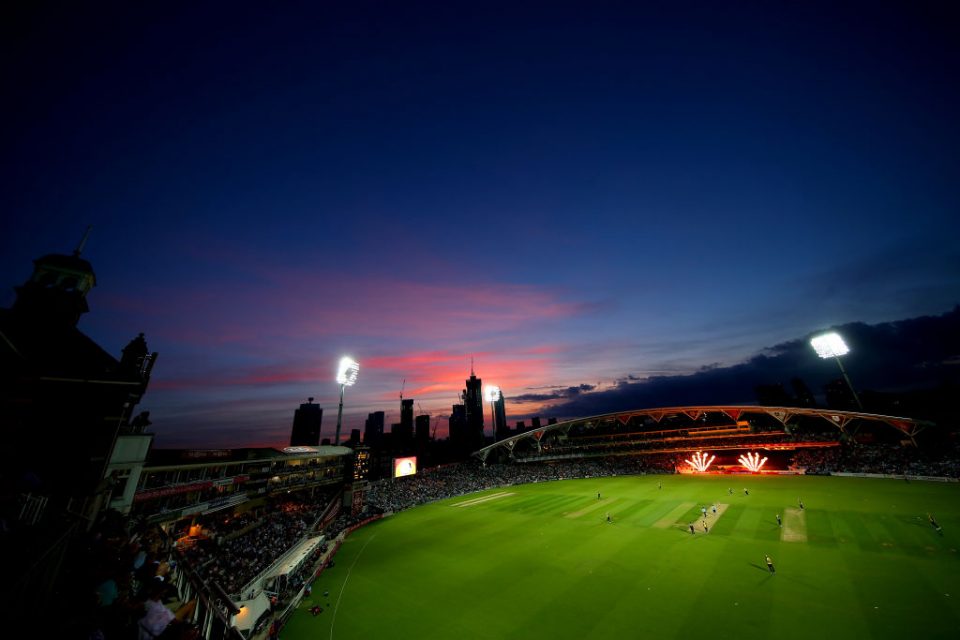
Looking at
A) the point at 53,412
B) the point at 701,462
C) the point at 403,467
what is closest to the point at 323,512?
the point at 403,467

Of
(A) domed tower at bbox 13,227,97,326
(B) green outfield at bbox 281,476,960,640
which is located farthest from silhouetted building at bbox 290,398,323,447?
(A) domed tower at bbox 13,227,97,326

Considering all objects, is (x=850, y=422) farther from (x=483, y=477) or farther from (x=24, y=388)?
(x=24, y=388)

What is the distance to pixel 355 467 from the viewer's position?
233 feet

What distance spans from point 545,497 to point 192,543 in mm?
45339

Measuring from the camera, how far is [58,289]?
57.9 feet

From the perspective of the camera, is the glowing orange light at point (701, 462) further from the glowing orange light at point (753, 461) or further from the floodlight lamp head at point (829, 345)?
the floodlight lamp head at point (829, 345)

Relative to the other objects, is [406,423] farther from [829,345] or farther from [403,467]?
[829,345]

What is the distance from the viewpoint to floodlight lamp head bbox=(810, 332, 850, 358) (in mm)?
49875

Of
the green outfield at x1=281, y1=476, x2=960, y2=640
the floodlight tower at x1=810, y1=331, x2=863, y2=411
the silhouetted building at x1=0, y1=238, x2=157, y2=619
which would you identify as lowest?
the green outfield at x1=281, y1=476, x2=960, y2=640

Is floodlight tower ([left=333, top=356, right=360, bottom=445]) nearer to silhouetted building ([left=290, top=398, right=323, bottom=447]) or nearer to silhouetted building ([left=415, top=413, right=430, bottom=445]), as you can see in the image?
silhouetted building ([left=415, top=413, right=430, bottom=445])

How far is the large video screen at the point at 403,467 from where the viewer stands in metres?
67.5

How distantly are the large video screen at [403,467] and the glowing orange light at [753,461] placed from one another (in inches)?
2534

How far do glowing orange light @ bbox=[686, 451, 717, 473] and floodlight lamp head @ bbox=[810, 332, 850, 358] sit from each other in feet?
90.6

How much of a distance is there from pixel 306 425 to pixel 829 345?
606 ft
